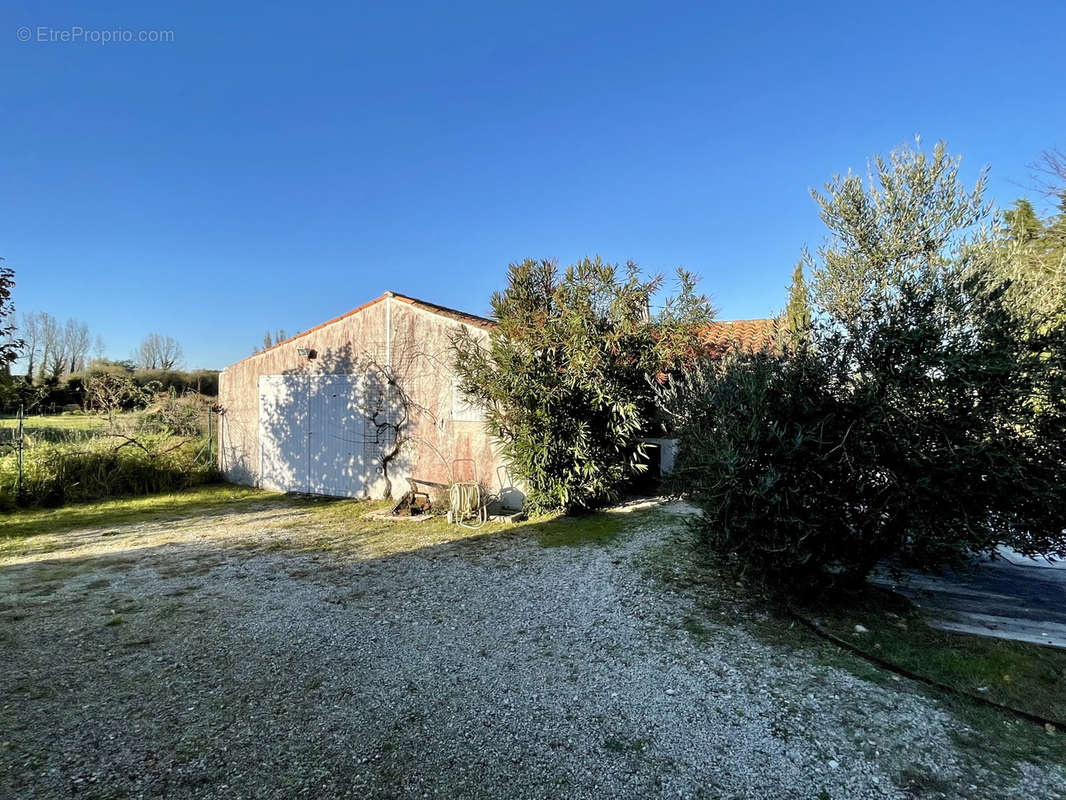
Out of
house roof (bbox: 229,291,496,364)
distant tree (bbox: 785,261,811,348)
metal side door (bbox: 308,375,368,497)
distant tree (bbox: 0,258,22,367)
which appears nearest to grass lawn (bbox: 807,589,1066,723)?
distant tree (bbox: 785,261,811,348)

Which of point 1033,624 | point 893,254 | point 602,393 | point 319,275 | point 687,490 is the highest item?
point 319,275

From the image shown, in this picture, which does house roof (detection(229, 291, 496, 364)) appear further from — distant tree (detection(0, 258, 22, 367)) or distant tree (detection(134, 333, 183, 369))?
distant tree (detection(134, 333, 183, 369))

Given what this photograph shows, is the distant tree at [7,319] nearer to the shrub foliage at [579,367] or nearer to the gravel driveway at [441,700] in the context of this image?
the gravel driveway at [441,700]

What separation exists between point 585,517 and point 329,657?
5.39m

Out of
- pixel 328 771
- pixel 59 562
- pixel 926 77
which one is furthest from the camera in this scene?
pixel 926 77

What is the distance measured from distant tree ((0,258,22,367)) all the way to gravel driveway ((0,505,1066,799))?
4.09 m

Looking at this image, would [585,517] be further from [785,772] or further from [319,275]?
[319,275]

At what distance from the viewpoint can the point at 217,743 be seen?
2.61 metres

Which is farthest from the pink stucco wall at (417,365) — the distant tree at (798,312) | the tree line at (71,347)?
the tree line at (71,347)

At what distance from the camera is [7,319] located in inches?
287

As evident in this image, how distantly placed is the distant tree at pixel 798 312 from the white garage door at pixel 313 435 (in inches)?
338

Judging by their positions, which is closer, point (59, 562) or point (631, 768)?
point (631, 768)

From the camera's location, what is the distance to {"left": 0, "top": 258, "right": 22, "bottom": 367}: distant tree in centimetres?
714

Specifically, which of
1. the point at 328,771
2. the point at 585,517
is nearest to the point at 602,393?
the point at 585,517
